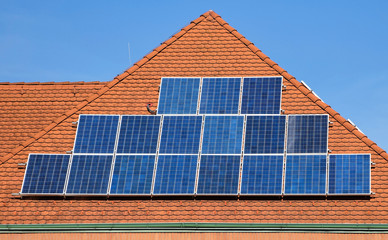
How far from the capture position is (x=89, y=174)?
36.5 m

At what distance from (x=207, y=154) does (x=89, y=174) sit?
14.9 ft

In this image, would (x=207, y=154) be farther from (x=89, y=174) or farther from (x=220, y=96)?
(x=89, y=174)

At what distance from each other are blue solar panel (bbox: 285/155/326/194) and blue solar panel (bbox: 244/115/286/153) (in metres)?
0.80

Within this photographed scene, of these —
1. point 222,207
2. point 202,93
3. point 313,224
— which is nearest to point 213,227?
point 222,207

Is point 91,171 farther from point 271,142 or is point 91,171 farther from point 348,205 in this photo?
point 348,205

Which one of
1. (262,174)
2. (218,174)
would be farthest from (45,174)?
(262,174)

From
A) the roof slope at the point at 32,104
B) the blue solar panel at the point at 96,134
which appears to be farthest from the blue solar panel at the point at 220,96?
the roof slope at the point at 32,104

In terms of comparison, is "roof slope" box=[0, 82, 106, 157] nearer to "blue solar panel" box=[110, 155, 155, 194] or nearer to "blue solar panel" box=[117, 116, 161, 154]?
"blue solar panel" box=[117, 116, 161, 154]

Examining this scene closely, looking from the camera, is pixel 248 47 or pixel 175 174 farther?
pixel 248 47

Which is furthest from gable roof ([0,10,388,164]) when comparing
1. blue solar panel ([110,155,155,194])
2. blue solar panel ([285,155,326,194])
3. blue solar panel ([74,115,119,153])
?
blue solar panel ([110,155,155,194])

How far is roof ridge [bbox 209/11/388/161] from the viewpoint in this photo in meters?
36.0

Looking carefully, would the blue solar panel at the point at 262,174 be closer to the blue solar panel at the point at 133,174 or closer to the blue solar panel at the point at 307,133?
the blue solar panel at the point at 307,133

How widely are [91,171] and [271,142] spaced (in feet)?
22.7

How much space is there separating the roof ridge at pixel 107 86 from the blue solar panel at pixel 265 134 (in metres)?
5.32
